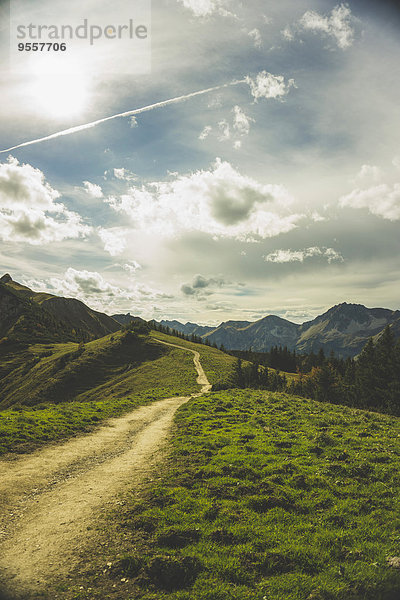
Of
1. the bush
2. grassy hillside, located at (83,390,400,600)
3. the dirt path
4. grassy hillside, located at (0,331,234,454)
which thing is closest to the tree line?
grassy hillside, located at (0,331,234,454)

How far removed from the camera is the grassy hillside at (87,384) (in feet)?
73.0

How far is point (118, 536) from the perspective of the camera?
9.51 metres

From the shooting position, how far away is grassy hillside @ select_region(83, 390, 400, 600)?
7359 millimetres

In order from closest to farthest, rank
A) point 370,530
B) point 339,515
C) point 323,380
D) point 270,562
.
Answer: point 270,562 → point 370,530 → point 339,515 → point 323,380

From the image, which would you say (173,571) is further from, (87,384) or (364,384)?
(87,384)

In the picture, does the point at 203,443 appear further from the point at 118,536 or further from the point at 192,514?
the point at 118,536

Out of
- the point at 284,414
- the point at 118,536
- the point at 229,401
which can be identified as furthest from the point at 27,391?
the point at 118,536

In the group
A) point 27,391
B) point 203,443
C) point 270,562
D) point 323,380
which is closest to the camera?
point 270,562

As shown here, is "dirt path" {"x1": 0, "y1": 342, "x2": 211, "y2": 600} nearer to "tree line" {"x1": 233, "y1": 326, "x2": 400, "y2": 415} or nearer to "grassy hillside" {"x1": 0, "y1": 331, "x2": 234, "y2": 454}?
"grassy hillside" {"x1": 0, "y1": 331, "x2": 234, "y2": 454}

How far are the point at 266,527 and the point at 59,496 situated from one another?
9125mm

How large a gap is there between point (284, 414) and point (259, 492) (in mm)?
17701

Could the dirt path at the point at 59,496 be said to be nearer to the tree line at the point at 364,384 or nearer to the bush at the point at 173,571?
the bush at the point at 173,571

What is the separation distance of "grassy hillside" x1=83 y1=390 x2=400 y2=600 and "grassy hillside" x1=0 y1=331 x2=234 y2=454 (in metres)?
11.7

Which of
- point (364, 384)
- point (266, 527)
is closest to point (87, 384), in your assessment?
point (364, 384)
